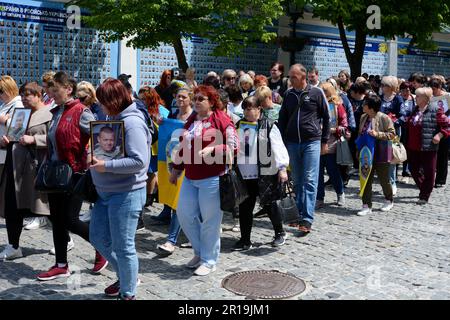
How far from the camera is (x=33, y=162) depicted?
246 inches

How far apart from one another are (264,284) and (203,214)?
33.2 inches

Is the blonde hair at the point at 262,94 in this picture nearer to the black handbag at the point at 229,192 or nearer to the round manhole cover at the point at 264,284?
the black handbag at the point at 229,192

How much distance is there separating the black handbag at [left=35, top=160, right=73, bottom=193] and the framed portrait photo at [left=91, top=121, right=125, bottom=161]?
948 millimetres

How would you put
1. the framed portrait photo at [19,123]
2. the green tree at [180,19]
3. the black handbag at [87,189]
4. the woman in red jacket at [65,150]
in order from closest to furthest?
1. the black handbag at [87,189]
2. the woman in red jacket at [65,150]
3. the framed portrait photo at [19,123]
4. the green tree at [180,19]

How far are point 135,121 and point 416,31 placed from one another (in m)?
15.8

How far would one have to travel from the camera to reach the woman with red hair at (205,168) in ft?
18.2

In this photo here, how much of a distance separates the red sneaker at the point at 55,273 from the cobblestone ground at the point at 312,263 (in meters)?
0.07

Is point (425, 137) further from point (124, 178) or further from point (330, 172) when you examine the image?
point (124, 178)

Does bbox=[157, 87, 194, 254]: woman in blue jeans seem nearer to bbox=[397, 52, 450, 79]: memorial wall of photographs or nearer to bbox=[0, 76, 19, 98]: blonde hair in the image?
bbox=[0, 76, 19, 98]: blonde hair

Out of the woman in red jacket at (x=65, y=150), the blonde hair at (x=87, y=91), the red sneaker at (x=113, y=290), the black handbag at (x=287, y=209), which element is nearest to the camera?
the red sneaker at (x=113, y=290)

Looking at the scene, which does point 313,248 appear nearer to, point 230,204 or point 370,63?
point 230,204

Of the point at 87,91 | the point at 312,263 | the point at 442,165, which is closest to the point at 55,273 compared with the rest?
the point at 87,91

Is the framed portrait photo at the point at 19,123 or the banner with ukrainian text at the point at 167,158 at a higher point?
the framed portrait photo at the point at 19,123

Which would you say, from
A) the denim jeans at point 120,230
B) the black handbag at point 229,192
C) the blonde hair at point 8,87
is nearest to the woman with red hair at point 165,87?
the blonde hair at point 8,87
